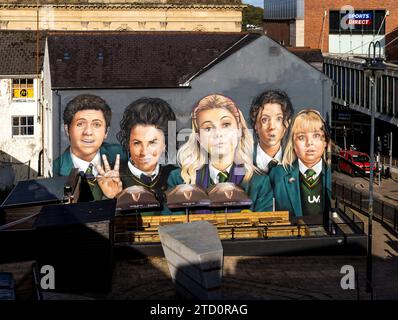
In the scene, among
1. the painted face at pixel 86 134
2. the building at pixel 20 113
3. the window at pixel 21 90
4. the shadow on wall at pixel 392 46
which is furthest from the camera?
the shadow on wall at pixel 392 46

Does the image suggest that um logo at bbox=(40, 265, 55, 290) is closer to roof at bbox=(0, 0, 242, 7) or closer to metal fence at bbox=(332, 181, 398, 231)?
metal fence at bbox=(332, 181, 398, 231)

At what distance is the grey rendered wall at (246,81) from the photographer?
132 feet

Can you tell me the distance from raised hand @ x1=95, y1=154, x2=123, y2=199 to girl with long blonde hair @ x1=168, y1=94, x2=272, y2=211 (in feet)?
8.18

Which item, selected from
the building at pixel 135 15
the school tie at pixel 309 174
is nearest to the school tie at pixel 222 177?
the school tie at pixel 309 174

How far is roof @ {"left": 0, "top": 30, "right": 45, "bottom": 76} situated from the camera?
4984cm

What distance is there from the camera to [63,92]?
129 feet

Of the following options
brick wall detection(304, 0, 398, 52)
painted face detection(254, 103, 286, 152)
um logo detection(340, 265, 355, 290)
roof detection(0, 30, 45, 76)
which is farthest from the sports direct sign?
um logo detection(340, 265, 355, 290)

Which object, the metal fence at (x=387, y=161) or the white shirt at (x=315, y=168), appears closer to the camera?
the white shirt at (x=315, y=168)

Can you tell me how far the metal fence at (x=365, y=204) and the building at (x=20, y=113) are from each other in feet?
57.6

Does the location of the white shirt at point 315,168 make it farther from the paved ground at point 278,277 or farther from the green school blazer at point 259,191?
the paved ground at point 278,277

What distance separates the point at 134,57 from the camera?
4203cm

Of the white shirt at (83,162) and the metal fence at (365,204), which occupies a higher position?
the white shirt at (83,162)
